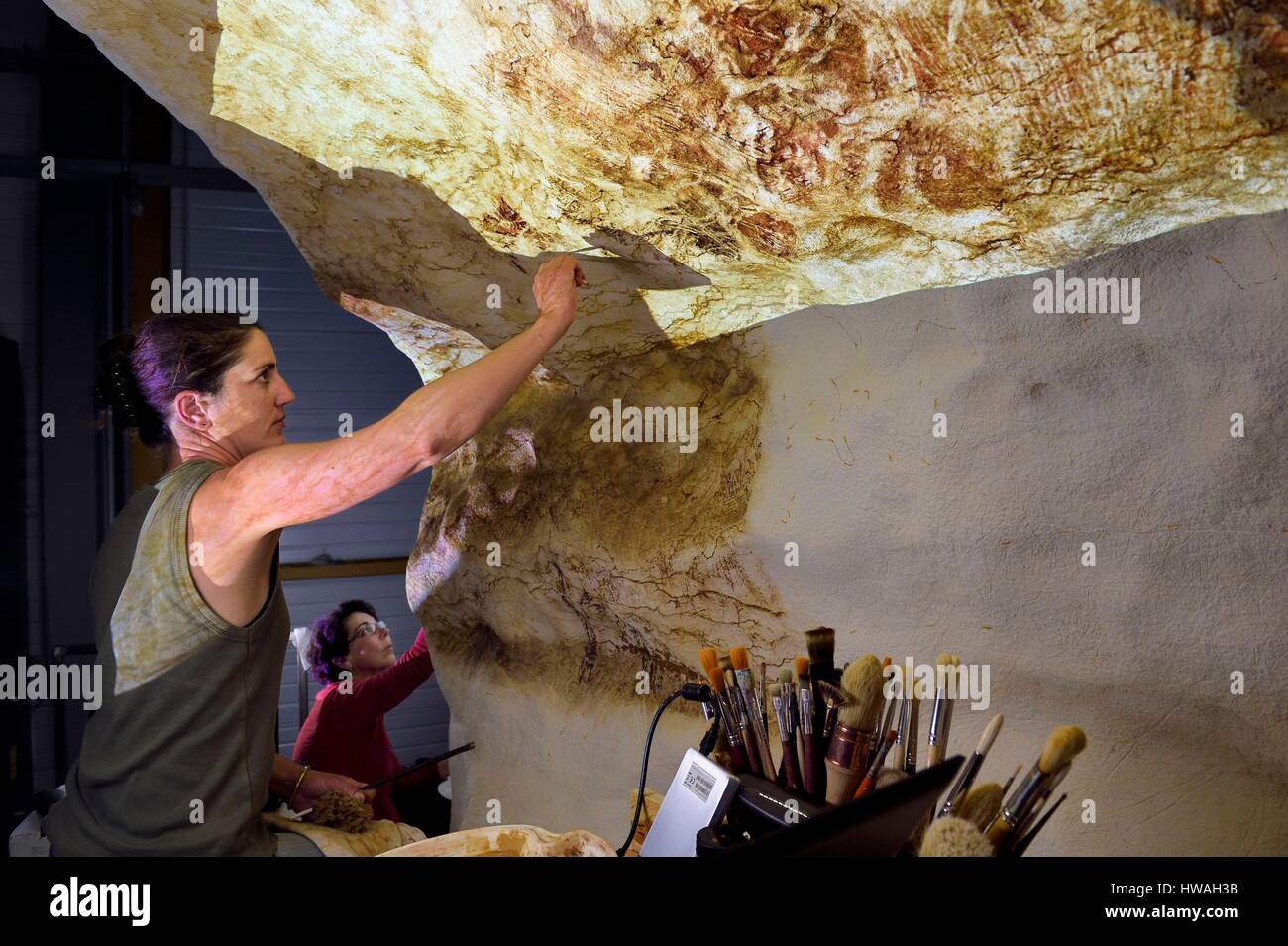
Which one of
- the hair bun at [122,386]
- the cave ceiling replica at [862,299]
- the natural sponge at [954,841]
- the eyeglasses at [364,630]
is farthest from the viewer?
the eyeglasses at [364,630]

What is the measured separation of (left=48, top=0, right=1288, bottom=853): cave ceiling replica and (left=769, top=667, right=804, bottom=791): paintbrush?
1.69 ft

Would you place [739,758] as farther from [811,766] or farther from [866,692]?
[866,692]

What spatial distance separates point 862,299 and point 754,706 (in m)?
0.85

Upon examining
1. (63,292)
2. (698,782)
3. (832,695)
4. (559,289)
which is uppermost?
(63,292)

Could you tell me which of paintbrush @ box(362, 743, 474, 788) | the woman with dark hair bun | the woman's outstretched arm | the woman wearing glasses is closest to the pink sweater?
the woman wearing glasses

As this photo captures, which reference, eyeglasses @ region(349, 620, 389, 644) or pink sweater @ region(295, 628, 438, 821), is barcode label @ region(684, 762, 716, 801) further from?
eyeglasses @ region(349, 620, 389, 644)

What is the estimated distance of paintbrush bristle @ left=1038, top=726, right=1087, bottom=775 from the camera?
3.31 ft

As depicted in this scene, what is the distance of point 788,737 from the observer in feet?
3.86

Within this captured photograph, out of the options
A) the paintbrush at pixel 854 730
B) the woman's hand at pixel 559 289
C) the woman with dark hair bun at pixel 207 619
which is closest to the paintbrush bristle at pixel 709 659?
the paintbrush at pixel 854 730

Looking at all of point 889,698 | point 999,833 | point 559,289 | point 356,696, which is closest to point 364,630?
point 356,696

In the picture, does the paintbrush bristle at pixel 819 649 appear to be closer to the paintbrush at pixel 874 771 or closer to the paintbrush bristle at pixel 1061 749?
the paintbrush at pixel 874 771

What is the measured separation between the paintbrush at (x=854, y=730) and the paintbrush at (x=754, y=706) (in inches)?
5.3

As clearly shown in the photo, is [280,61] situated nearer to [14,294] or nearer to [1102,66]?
[1102,66]

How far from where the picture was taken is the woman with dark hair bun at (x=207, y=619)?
133 cm
